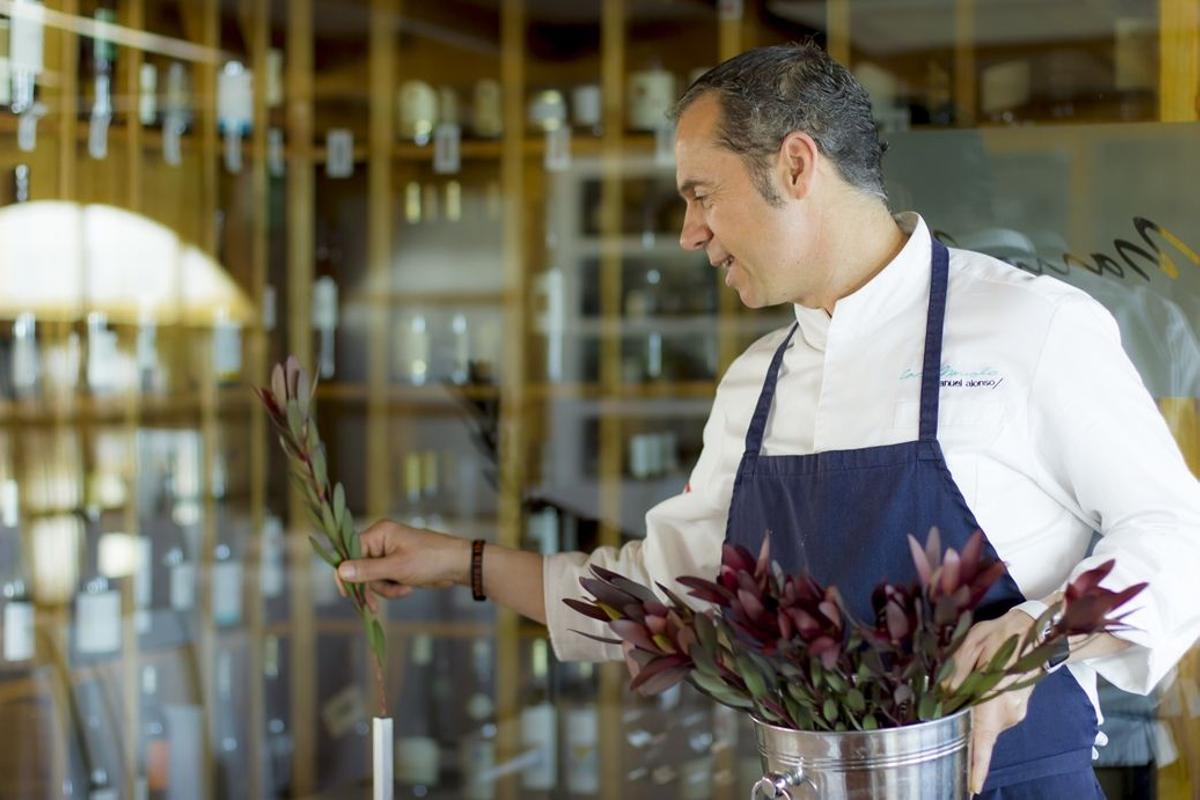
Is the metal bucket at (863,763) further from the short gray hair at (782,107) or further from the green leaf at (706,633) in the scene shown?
the short gray hair at (782,107)

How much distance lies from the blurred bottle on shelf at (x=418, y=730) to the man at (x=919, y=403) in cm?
258

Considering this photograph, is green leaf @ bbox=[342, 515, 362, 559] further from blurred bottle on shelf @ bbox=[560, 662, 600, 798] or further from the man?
blurred bottle on shelf @ bbox=[560, 662, 600, 798]

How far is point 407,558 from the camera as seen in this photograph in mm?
1765

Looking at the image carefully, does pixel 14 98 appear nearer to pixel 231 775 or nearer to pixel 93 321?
pixel 93 321

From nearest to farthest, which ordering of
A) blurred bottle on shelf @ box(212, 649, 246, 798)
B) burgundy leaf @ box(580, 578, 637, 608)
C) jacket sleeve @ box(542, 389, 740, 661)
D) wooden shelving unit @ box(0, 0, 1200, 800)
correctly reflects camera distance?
burgundy leaf @ box(580, 578, 637, 608) < jacket sleeve @ box(542, 389, 740, 661) < wooden shelving unit @ box(0, 0, 1200, 800) < blurred bottle on shelf @ box(212, 649, 246, 798)

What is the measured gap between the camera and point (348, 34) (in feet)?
13.5

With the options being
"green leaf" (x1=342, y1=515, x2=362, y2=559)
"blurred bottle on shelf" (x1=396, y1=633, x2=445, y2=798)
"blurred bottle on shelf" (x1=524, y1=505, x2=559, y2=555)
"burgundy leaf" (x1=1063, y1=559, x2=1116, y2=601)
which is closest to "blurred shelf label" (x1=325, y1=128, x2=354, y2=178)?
"blurred bottle on shelf" (x1=524, y1=505, x2=559, y2=555)

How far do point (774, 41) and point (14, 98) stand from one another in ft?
6.50

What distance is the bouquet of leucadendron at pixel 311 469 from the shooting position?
1514 mm

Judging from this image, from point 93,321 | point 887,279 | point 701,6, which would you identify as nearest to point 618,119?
point 701,6

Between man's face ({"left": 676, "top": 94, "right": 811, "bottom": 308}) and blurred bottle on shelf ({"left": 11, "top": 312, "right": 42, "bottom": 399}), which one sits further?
blurred bottle on shelf ({"left": 11, "top": 312, "right": 42, "bottom": 399})

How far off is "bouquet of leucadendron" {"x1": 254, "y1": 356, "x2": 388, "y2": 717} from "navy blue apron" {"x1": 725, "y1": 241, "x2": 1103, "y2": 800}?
1.43 ft

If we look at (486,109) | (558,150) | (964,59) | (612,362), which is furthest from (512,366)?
(964,59)

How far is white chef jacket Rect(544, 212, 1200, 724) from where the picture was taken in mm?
1346
